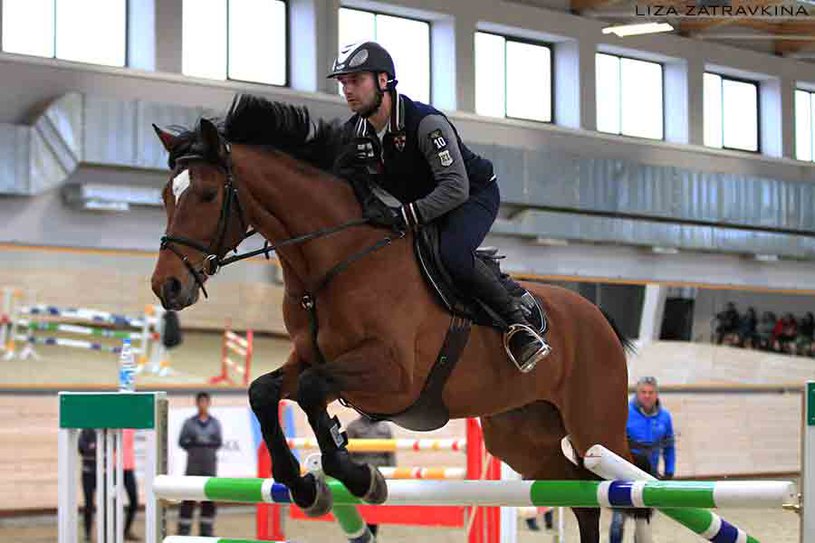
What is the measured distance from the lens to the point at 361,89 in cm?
382

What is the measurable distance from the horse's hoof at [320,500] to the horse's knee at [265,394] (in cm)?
26

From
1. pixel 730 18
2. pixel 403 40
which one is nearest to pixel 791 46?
pixel 730 18

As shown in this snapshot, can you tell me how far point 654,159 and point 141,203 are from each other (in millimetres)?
6870

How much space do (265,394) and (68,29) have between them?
7473mm

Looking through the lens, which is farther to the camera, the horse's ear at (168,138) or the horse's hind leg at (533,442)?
the horse's hind leg at (533,442)

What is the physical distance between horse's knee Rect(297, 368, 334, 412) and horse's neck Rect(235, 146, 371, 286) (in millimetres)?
393

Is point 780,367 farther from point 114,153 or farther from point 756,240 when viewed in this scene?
point 114,153

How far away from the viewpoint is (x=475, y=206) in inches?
159

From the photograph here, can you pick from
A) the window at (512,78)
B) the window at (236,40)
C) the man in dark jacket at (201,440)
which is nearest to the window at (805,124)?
the window at (512,78)

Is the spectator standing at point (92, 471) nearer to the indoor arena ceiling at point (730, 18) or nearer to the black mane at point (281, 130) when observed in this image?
the black mane at point (281, 130)

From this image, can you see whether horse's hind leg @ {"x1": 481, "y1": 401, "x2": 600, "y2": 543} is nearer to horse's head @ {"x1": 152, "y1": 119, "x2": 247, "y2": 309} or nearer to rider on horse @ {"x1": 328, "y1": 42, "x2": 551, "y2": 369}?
rider on horse @ {"x1": 328, "y1": 42, "x2": 551, "y2": 369}

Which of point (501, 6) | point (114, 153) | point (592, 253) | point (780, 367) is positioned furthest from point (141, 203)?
point (780, 367)

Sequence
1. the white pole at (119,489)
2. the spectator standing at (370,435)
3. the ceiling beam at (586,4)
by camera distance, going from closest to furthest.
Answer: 1. the white pole at (119,489)
2. the spectator standing at (370,435)
3. the ceiling beam at (586,4)

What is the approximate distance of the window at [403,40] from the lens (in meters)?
12.0
